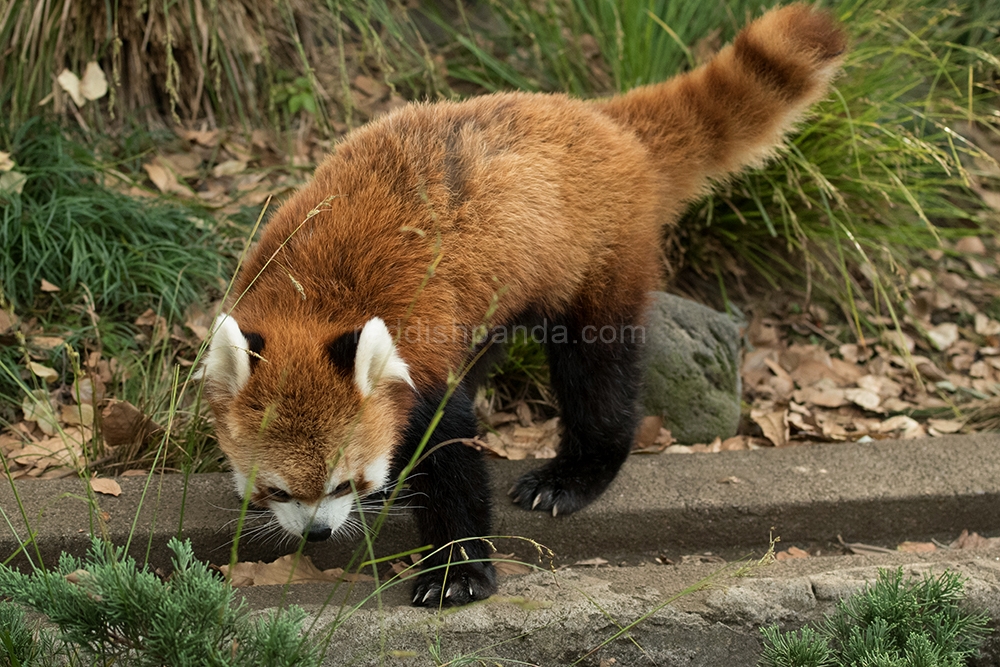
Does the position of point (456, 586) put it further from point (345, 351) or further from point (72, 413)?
point (72, 413)

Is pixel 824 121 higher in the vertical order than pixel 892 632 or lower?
higher

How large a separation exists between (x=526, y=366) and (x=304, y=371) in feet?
6.30

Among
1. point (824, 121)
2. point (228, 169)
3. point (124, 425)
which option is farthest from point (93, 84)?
point (824, 121)

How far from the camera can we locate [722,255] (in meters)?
5.14

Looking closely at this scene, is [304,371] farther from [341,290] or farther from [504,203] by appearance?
[504,203]

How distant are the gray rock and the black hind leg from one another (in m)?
0.69

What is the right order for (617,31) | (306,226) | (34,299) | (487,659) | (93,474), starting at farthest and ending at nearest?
(617,31), (34,299), (93,474), (306,226), (487,659)

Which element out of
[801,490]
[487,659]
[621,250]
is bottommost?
[801,490]

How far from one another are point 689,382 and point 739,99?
139 centimetres

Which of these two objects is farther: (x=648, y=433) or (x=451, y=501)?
(x=648, y=433)

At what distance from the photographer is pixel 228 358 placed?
253 cm

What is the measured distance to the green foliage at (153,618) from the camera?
2.01m

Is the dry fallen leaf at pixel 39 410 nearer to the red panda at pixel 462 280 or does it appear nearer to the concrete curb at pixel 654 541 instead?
the concrete curb at pixel 654 541

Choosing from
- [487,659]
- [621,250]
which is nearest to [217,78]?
[621,250]
